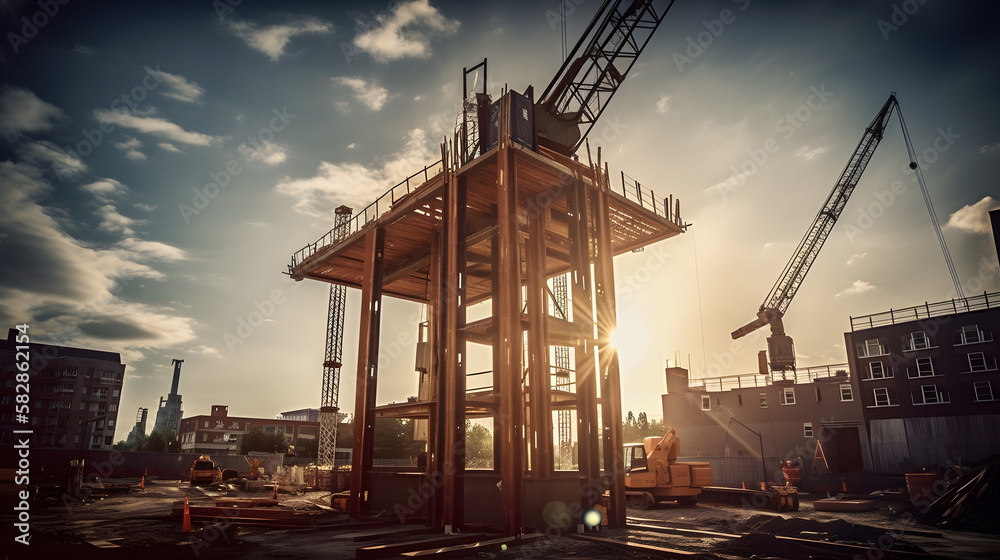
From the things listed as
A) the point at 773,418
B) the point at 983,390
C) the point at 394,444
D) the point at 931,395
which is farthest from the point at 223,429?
the point at 983,390

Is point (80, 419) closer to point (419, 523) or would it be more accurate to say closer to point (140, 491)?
point (140, 491)

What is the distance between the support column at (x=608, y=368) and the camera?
1767 cm

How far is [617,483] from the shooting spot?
58.1 feet

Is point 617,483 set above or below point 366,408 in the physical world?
below

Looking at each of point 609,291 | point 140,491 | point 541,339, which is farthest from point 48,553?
point 140,491

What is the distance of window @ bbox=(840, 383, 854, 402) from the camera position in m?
53.6

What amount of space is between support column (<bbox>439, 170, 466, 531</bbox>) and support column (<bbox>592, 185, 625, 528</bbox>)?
4835 millimetres

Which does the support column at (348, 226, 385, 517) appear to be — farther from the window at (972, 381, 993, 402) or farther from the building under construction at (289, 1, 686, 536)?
the window at (972, 381, 993, 402)

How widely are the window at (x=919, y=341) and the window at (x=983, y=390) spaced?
4582mm

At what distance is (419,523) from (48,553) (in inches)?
421

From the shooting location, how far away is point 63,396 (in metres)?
79.5

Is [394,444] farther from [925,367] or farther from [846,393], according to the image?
[925,367]

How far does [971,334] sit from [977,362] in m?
2.30

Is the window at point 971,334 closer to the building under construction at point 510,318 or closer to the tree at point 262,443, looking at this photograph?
the building under construction at point 510,318
